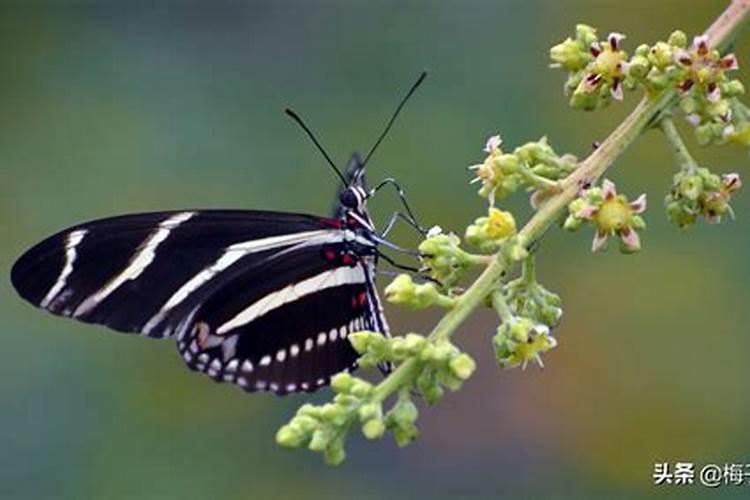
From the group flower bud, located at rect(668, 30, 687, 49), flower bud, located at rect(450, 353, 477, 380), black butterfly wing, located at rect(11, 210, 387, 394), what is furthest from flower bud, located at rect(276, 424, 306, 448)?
black butterfly wing, located at rect(11, 210, 387, 394)

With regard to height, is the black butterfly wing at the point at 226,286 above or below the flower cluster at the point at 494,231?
above

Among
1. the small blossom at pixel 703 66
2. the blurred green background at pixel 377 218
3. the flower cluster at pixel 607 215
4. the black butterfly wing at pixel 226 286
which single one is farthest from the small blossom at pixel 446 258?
the blurred green background at pixel 377 218

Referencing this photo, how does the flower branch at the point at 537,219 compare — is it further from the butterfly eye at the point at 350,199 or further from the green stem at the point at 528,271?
the butterfly eye at the point at 350,199

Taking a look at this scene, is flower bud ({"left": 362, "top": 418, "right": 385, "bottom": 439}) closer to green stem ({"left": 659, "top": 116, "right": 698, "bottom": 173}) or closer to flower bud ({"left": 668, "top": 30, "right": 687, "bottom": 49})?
green stem ({"left": 659, "top": 116, "right": 698, "bottom": 173})

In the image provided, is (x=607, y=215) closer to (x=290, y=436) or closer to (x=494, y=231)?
(x=494, y=231)

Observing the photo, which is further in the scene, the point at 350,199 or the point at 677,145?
the point at 350,199

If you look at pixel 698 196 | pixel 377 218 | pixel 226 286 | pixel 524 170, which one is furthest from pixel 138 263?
pixel 377 218
